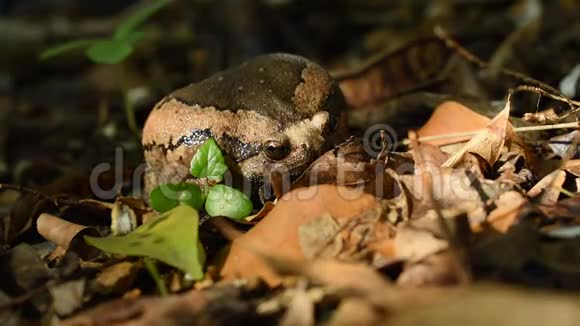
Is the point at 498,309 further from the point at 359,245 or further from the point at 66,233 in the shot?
the point at 66,233

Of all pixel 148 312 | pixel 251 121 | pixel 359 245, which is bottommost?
pixel 148 312

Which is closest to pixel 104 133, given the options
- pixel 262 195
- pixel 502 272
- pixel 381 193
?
pixel 262 195

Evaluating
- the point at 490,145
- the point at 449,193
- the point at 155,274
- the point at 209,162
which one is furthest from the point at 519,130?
the point at 155,274

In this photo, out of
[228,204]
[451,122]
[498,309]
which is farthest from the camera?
[451,122]

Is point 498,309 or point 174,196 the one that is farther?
point 174,196

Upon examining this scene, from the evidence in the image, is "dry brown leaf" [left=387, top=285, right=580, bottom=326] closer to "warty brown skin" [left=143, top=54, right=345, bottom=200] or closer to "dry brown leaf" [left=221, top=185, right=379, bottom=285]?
"dry brown leaf" [left=221, top=185, right=379, bottom=285]

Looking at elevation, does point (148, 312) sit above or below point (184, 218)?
below

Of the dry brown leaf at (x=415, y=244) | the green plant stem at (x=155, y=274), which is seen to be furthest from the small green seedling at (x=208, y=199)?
the dry brown leaf at (x=415, y=244)

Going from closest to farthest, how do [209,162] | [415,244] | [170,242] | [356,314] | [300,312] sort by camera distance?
[356,314] → [300,312] → [415,244] → [170,242] → [209,162]
